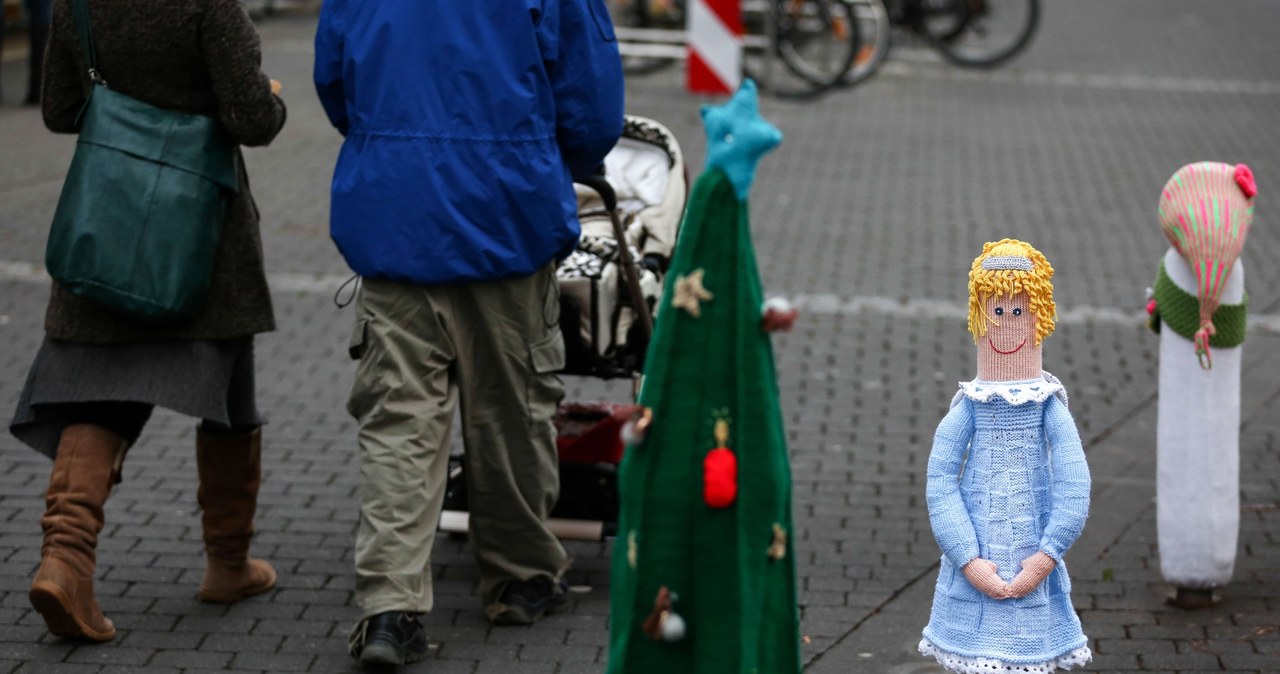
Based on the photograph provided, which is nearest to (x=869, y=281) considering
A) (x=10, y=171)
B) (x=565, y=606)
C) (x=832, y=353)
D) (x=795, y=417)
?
(x=832, y=353)

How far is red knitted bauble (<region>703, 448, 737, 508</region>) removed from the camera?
318 centimetres

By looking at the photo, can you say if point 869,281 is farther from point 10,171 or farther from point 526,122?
point 10,171

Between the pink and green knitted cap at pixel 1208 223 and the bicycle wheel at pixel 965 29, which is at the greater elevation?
the bicycle wheel at pixel 965 29

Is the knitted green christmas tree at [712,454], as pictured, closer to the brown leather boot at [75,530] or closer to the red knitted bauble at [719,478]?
the red knitted bauble at [719,478]

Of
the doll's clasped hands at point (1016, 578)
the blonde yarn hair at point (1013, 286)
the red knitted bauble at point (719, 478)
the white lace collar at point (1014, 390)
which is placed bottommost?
the doll's clasped hands at point (1016, 578)

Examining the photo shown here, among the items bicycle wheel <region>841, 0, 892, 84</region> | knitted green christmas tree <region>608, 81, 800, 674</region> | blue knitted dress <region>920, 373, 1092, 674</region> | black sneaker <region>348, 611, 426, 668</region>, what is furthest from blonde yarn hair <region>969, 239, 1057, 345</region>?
bicycle wheel <region>841, 0, 892, 84</region>

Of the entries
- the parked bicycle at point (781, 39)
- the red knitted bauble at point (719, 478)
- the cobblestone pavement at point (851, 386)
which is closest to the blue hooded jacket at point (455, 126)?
the cobblestone pavement at point (851, 386)

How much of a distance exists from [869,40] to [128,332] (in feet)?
39.7

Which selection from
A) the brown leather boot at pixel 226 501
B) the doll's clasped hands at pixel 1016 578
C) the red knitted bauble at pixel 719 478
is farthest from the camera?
the brown leather boot at pixel 226 501

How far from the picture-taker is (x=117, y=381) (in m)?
4.56

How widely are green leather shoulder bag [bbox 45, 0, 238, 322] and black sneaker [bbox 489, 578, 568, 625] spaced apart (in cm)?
116

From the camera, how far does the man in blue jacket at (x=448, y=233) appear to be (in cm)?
431

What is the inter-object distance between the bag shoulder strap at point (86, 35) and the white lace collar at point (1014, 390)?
2.36 m

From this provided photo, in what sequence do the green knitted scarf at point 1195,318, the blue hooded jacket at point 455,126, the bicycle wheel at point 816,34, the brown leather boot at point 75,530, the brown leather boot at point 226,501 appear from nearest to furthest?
the blue hooded jacket at point 455,126
the brown leather boot at point 75,530
the green knitted scarf at point 1195,318
the brown leather boot at point 226,501
the bicycle wheel at point 816,34
